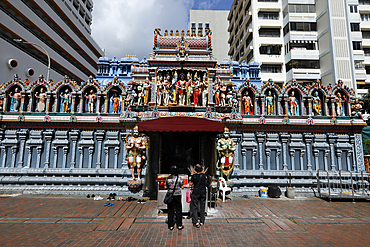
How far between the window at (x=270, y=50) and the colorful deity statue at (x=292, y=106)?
29.4m

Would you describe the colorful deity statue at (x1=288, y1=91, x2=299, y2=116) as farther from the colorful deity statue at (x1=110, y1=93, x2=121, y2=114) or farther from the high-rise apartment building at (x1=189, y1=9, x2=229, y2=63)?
the high-rise apartment building at (x1=189, y1=9, x2=229, y2=63)

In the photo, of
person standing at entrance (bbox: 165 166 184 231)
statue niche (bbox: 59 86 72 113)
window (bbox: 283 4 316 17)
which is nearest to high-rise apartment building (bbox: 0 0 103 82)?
statue niche (bbox: 59 86 72 113)

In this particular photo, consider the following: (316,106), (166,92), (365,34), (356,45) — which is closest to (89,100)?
(166,92)

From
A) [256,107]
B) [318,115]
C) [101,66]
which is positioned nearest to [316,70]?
[318,115]

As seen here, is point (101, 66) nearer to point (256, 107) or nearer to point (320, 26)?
point (256, 107)

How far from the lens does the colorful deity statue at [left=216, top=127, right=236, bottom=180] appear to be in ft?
41.8

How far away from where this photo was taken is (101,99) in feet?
47.4

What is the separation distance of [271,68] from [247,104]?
1177 inches

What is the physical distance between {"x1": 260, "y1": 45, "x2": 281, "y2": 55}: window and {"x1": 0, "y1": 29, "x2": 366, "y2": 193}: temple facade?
28419 millimetres

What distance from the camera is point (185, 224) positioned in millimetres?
8234

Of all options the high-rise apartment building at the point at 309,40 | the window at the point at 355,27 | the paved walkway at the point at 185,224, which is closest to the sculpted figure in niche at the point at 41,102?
the paved walkway at the point at 185,224

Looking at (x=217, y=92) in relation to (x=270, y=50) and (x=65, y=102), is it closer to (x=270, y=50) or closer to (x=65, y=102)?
(x=65, y=102)

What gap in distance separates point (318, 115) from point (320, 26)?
32.2 meters

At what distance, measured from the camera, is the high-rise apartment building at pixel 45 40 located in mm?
24281
